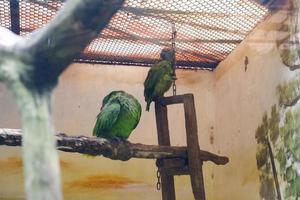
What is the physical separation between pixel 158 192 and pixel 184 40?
0.76 metres

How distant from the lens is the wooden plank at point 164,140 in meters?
1.88

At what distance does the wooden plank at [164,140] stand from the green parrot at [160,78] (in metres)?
0.07

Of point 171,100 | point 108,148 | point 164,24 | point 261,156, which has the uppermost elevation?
point 164,24

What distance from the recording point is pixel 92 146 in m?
1.60

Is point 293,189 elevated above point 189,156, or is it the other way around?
point 189,156

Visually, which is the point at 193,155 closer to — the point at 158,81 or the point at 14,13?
the point at 158,81

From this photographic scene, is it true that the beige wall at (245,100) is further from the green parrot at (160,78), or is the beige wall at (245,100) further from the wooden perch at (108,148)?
the green parrot at (160,78)

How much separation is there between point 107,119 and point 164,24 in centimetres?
38

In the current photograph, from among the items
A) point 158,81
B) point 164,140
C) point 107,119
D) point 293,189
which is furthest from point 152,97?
point 293,189

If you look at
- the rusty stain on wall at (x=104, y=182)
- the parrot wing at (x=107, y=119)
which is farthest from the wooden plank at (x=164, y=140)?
the rusty stain on wall at (x=104, y=182)

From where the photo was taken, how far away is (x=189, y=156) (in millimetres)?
1817

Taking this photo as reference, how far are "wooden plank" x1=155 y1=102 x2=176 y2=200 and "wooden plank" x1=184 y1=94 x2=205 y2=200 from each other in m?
0.10

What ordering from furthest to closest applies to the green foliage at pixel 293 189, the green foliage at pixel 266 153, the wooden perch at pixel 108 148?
the green foliage at pixel 266 153 < the green foliage at pixel 293 189 < the wooden perch at pixel 108 148

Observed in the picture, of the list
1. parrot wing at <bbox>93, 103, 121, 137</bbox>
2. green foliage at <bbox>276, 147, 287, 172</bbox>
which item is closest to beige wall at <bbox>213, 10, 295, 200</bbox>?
green foliage at <bbox>276, 147, 287, 172</bbox>
